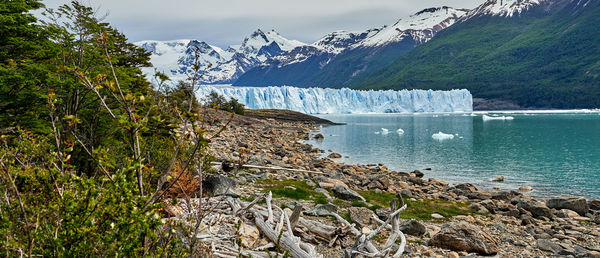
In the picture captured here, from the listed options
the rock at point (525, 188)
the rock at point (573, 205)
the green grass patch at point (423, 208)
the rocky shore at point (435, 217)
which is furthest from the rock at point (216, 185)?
the rock at point (525, 188)

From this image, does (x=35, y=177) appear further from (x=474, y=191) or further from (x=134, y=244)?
(x=474, y=191)

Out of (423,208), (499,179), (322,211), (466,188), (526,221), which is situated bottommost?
(499,179)

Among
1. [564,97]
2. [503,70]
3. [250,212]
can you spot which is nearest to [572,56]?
[503,70]

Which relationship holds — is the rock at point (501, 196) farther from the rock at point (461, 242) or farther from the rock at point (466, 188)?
the rock at point (461, 242)

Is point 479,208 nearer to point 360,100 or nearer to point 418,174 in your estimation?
point 418,174

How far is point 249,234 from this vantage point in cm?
639

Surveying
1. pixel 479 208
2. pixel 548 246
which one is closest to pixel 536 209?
pixel 479 208

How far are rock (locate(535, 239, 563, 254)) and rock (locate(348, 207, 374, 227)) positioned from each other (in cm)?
456

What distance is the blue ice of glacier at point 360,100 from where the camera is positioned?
112438 mm

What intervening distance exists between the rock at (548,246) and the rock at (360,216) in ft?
15.0

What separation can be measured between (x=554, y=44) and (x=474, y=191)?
731 feet

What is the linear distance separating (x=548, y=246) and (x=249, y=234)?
27.2 feet

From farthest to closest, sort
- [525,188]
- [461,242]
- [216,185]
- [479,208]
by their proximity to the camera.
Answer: [525,188] < [479,208] < [216,185] < [461,242]

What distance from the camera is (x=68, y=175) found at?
314cm
